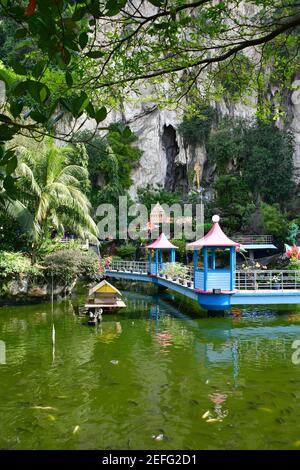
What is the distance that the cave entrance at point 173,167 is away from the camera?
38.1 metres

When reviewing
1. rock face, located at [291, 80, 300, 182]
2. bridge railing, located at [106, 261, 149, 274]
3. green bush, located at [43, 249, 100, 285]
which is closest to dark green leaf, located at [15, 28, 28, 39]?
green bush, located at [43, 249, 100, 285]

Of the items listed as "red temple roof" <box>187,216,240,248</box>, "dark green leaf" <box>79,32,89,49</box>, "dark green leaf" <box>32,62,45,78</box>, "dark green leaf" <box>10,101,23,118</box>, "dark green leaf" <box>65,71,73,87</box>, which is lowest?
"red temple roof" <box>187,216,240,248</box>

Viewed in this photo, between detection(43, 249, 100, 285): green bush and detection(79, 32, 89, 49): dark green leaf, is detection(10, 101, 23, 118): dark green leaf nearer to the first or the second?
detection(79, 32, 89, 49): dark green leaf

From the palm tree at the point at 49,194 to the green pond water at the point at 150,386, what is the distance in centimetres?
527

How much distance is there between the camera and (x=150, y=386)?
6.85 meters

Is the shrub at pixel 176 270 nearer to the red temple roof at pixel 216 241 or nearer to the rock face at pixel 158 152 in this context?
the red temple roof at pixel 216 241

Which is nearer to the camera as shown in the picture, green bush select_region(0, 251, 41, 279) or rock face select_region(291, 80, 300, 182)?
green bush select_region(0, 251, 41, 279)

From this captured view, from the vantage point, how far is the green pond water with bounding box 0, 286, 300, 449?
4.99 m

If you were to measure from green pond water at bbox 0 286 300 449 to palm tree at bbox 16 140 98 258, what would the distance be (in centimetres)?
527

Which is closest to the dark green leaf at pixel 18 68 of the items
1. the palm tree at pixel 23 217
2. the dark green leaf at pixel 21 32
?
the dark green leaf at pixel 21 32

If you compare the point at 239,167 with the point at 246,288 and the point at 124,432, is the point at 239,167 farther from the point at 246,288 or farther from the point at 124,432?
the point at 124,432

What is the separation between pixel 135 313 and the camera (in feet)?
48.5

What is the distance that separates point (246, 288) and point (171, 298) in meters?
6.37
